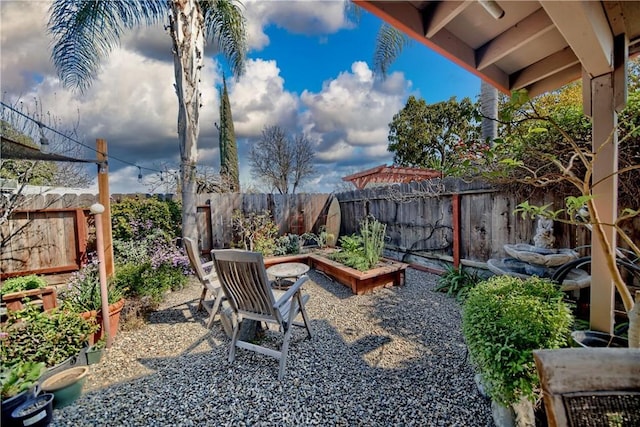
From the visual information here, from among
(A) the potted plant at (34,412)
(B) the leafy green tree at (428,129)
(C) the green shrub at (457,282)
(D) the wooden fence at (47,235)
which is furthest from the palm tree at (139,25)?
(B) the leafy green tree at (428,129)

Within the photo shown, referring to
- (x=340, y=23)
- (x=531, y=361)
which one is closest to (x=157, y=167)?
(x=340, y=23)

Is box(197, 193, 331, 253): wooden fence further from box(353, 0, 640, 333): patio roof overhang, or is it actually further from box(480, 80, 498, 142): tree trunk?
box(353, 0, 640, 333): patio roof overhang

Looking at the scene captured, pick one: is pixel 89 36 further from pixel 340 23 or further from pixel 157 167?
pixel 340 23

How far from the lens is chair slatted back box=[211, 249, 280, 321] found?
2102mm

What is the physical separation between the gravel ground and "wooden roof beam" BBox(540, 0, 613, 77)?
2089 mm

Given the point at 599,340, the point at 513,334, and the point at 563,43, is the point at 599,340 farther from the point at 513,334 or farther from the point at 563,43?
the point at 563,43

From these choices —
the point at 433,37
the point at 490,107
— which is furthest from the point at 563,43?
the point at 490,107

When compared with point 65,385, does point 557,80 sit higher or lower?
higher

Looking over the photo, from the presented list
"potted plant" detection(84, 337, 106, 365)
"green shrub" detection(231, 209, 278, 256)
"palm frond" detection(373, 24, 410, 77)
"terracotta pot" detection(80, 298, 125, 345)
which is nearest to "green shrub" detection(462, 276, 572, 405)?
"potted plant" detection(84, 337, 106, 365)

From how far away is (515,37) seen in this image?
1.66m

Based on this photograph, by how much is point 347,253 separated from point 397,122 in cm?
883

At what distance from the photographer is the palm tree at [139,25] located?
4211 mm

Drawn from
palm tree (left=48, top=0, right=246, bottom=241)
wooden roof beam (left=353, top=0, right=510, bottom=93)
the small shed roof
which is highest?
palm tree (left=48, top=0, right=246, bottom=241)

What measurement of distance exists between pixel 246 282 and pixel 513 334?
5.84 ft
